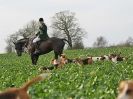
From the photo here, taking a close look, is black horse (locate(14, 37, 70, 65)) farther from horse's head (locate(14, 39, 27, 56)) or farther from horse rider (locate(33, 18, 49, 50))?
horse's head (locate(14, 39, 27, 56))

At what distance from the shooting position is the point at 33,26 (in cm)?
12950

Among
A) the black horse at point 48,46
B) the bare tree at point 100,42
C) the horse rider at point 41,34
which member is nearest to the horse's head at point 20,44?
the black horse at point 48,46

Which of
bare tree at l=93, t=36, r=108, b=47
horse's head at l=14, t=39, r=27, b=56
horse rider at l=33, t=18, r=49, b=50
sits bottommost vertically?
bare tree at l=93, t=36, r=108, b=47

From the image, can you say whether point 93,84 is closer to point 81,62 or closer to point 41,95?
point 41,95

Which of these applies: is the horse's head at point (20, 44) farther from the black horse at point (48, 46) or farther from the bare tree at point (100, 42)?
the bare tree at point (100, 42)

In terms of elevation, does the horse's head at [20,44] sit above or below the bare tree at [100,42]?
above

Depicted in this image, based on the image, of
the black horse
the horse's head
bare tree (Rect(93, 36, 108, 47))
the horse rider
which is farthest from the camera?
bare tree (Rect(93, 36, 108, 47))

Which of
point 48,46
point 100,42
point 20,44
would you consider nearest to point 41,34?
point 48,46

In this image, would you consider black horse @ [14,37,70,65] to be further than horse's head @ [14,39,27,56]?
No

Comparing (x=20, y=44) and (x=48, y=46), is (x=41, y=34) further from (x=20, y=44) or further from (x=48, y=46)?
(x=20, y=44)

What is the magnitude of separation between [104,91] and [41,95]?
1399 mm

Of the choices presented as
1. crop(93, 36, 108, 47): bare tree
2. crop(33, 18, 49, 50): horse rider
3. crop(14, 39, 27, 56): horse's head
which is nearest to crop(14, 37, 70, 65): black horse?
crop(33, 18, 49, 50): horse rider

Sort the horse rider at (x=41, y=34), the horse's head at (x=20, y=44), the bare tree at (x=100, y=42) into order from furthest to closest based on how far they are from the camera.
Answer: the bare tree at (x=100, y=42)
the horse's head at (x=20, y=44)
the horse rider at (x=41, y=34)

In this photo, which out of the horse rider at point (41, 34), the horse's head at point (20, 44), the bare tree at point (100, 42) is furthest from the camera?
the bare tree at point (100, 42)
